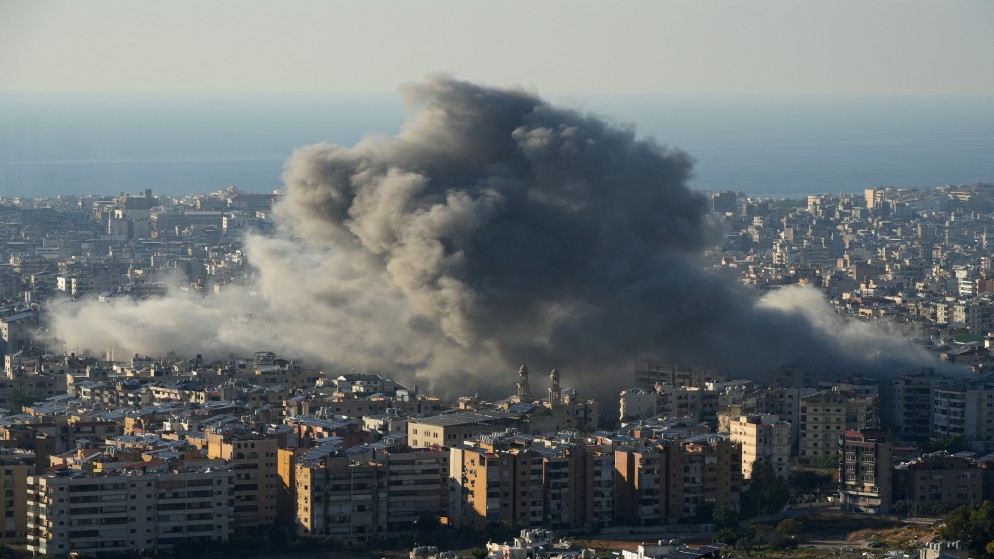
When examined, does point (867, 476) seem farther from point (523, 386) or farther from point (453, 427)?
point (523, 386)

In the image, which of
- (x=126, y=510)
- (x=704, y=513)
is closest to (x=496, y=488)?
(x=704, y=513)

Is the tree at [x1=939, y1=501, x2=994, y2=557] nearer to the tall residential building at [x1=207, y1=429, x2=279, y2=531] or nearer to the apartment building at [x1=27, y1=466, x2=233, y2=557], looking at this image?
the tall residential building at [x1=207, y1=429, x2=279, y2=531]

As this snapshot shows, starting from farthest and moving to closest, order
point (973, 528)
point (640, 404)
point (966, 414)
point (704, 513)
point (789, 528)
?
point (640, 404) → point (966, 414) → point (704, 513) → point (789, 528) → point (973, 528)

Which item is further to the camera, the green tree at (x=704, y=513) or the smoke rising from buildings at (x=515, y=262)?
the smoke rising from buildings at (x=515, y=262)

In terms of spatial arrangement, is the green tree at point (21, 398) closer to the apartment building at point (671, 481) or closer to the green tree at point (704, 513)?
the apartment building at point (671, 481)

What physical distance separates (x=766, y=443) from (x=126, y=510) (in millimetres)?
11620

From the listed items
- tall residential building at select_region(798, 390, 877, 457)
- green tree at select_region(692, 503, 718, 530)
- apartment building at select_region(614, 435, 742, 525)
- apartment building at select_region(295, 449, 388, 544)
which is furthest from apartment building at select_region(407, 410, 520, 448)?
tall residential building at select_region(798, 390, 877, 457)

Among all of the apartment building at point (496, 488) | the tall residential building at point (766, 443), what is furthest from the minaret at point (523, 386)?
the apartment building at point (496, 488)

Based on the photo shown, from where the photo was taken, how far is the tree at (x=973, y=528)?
125 ft

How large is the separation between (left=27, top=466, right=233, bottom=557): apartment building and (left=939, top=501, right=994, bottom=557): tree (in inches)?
397

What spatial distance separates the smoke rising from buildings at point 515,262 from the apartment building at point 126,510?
47.1ft

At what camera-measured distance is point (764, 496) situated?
4366cm

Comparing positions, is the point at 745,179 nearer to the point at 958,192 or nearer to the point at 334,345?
the point at 958,192

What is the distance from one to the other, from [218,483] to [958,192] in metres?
101
